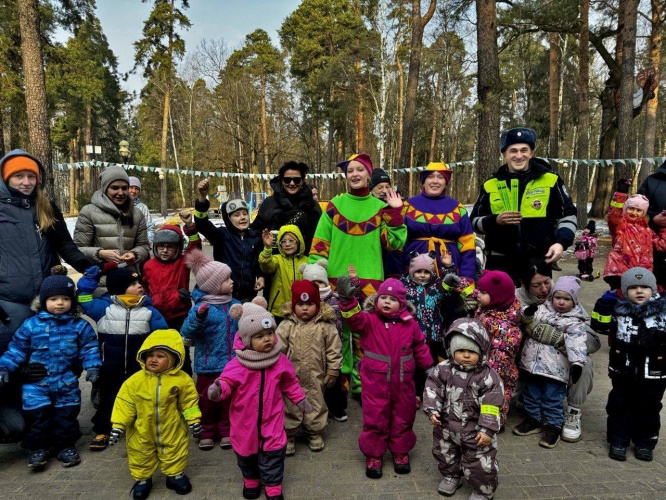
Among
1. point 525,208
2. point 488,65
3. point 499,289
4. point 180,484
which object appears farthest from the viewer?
point 488,65

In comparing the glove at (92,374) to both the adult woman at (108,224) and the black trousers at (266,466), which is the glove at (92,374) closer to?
the adult woman at (108,224)

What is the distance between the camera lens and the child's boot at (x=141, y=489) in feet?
9.62

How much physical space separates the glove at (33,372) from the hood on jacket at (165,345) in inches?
37.0

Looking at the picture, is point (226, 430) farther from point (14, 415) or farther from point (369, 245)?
point (369, 245)

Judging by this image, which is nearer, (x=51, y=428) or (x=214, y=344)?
(x=51, y=428)

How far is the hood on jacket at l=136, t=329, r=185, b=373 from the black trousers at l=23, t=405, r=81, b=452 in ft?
3.22

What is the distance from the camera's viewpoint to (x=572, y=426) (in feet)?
12.0

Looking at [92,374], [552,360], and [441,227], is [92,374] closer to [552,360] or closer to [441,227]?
[441,227]

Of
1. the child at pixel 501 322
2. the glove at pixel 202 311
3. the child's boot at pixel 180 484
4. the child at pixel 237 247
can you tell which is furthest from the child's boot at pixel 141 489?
the child at pixel 501 322

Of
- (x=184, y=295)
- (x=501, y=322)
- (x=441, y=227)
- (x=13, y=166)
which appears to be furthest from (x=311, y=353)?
(x=13, y=166)

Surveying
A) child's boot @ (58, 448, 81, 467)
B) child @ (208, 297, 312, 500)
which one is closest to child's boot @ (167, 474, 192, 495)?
child @ (208, 297, 312, 500)

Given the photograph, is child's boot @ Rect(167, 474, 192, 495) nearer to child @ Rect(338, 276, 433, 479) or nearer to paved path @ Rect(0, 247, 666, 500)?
paved path @ Rect(0, 247, 666, 500)

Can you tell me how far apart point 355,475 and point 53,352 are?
254cm

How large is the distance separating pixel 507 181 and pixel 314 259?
2.04 meters
